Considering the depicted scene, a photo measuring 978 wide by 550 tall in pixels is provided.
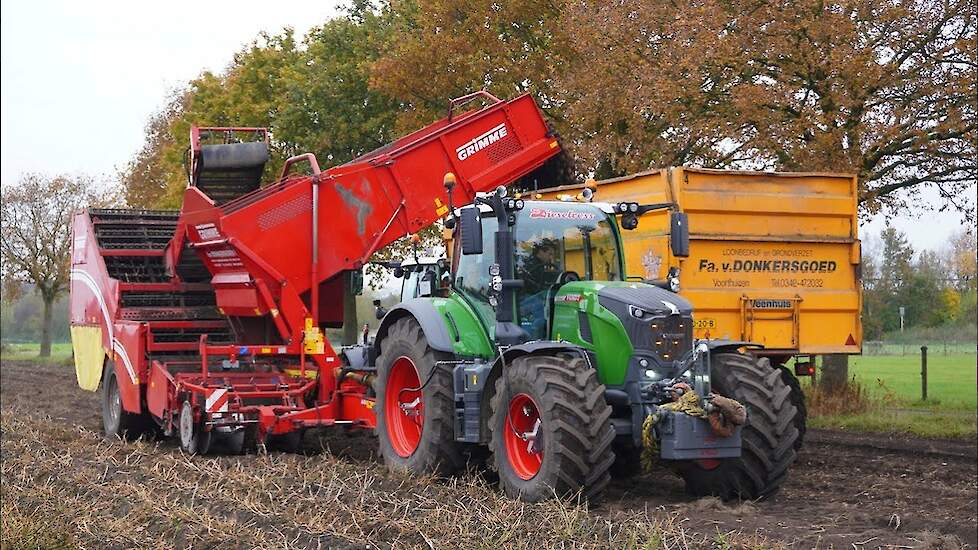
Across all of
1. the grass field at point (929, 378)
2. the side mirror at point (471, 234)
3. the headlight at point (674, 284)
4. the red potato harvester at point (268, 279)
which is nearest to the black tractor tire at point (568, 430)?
the side mirror at point (471, 234)

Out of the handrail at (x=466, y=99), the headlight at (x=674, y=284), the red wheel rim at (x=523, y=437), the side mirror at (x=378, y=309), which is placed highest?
the handrail at (x=466, y=99)

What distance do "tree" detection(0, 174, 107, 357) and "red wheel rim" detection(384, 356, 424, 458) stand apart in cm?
2802

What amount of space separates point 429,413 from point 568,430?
77.8 inches

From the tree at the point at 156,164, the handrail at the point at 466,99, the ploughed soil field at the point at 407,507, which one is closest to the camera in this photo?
the ploughed soil field at the point at 407,507

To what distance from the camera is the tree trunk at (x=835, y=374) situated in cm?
1692

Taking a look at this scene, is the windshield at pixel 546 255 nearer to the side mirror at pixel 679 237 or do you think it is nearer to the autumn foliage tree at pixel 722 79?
the side mirror at pixel 679 237

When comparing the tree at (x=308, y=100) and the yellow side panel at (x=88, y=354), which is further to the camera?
the tree at (x=308, y=100)

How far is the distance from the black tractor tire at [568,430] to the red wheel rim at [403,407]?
83.4 inches

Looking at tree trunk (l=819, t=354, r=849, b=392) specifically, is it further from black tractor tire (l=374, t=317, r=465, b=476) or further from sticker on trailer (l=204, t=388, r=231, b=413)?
sticker on trailer (l=204, t=388, r=231, b=413)

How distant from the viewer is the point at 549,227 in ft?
31.1

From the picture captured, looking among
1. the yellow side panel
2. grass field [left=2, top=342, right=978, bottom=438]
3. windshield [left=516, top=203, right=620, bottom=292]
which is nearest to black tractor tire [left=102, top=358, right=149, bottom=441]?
the yellow side panel

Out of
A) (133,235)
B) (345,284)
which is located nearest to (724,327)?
(345,284)

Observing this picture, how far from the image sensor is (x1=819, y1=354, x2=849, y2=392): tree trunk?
55.5 feet

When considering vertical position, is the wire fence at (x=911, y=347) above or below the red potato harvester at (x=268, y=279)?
below
